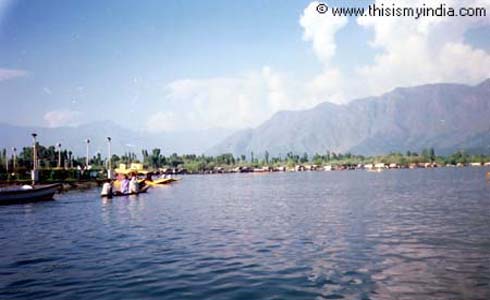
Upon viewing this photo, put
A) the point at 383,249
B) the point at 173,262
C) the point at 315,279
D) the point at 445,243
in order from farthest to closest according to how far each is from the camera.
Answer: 1. the point at 445,243
2. the point at 383,249
3. the point at 173,262
4. the point at 315,279

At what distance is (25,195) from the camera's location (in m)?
63.9

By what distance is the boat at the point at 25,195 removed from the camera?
62037 mm

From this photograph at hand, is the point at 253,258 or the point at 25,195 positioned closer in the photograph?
the point at 253,258

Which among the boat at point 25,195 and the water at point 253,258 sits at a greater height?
the boat at point 25,195

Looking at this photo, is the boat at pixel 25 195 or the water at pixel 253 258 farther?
the boat at pixel 25 195

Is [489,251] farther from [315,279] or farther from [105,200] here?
[105,200]

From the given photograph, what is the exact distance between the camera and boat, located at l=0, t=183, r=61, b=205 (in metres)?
62.0

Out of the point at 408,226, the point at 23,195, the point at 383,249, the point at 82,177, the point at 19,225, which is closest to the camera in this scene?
the point at 383,249

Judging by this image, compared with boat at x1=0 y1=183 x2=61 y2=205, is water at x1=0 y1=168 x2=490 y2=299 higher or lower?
lower

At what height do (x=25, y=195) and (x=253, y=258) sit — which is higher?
(x=25, y=195)

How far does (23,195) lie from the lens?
63688 millimetres

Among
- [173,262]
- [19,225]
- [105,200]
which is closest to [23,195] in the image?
[105,200]

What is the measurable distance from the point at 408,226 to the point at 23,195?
5066 centimetres

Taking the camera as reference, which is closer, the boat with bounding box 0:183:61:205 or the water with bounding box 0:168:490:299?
the water with bounding box 0:168:490:299
